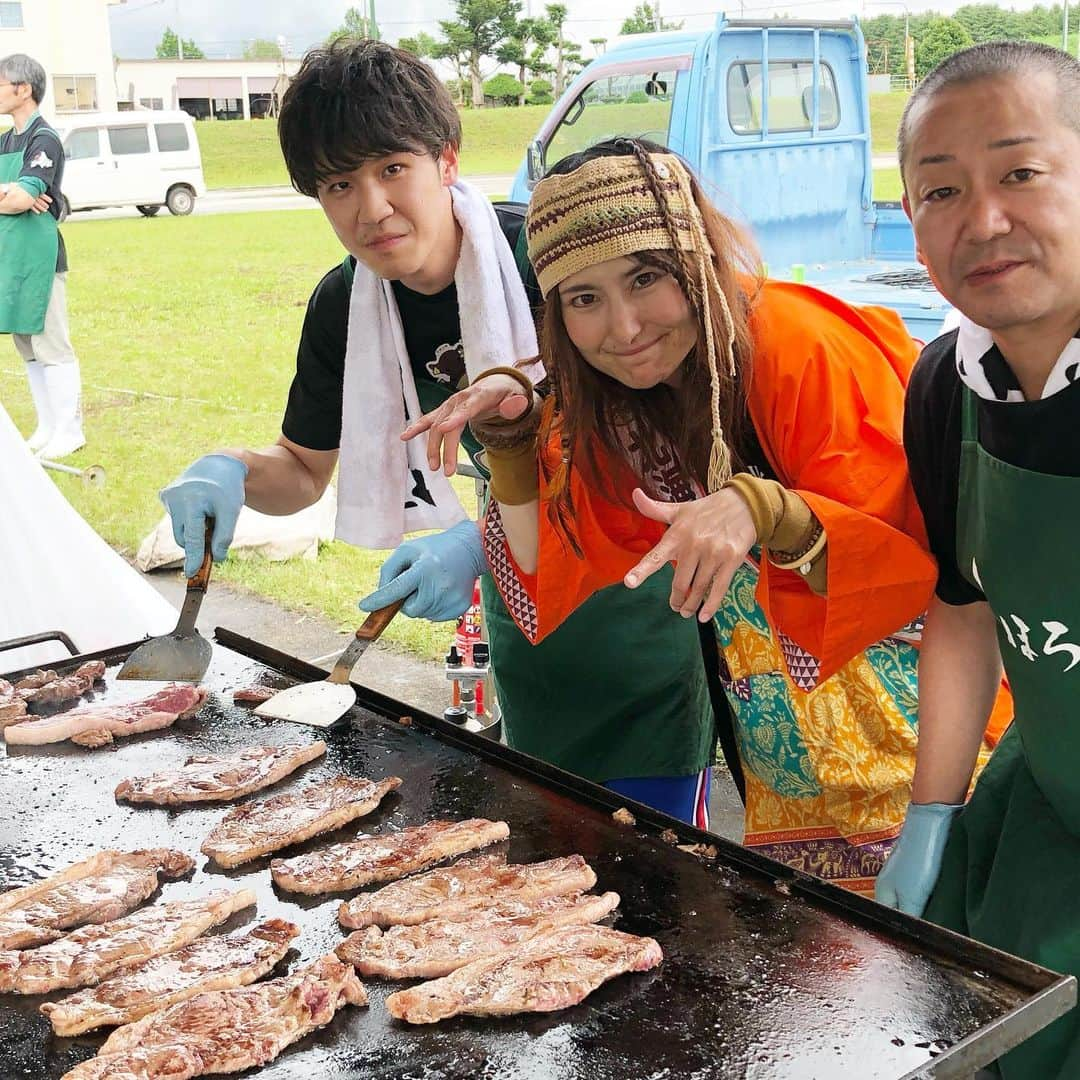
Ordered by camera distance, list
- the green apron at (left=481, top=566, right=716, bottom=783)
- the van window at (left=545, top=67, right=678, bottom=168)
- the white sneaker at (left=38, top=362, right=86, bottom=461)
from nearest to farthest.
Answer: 1. the green apron at (left=481, top=566, right=716, bottom=783)
2. the white sneaker at (left=38, top=362, right=86, bottom=461)
3. the van window at (left=545, top=67, right=678, bottom=168)

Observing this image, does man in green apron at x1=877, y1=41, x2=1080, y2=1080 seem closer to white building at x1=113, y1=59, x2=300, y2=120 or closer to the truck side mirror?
the truck side mirror

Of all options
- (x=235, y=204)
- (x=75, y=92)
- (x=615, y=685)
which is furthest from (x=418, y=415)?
(x=235, y=204)

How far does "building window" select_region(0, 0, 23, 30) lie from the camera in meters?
12.2

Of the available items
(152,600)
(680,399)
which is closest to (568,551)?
(680,399)

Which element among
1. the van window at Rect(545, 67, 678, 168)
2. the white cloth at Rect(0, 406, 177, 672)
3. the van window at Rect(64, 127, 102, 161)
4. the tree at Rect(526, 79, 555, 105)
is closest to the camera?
the white cloth at Rect(0, 406, 177, 672)

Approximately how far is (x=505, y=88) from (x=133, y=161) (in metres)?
7.80

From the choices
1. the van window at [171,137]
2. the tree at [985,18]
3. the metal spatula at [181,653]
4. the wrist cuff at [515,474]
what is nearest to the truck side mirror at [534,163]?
the tree at [985,18]

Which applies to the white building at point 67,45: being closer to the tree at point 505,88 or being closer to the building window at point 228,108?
the building window at point 228,108

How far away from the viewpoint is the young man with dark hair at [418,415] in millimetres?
2756

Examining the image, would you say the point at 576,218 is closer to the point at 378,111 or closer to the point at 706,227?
the point at 706,227

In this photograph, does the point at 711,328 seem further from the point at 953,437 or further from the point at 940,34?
the point at 940,34

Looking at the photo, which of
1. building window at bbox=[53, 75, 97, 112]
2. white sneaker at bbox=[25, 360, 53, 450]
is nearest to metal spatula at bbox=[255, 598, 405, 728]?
white sneaker at bbox=[25, 360, 53, 450]

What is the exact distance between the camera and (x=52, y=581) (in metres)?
4.29

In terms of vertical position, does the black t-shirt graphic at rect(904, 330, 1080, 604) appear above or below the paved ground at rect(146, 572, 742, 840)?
above
